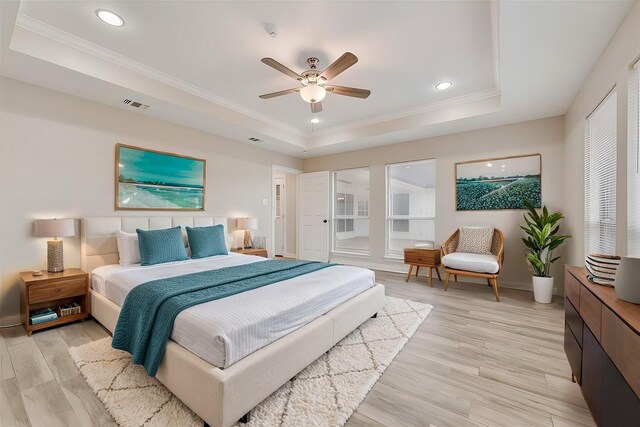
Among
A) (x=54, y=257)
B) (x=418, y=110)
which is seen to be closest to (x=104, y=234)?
(x=54, y=257)

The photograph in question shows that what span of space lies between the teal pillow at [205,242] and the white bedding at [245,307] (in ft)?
2.47

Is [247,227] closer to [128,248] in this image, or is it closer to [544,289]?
[128,248]

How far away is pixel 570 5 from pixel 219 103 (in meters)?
3.81

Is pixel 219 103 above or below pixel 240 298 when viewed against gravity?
above

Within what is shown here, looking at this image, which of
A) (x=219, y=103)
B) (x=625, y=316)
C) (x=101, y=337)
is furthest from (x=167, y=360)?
(x=219, y=103)

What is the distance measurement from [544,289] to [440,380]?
8.40ft

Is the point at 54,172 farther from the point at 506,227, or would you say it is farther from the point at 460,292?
the point at 506,227

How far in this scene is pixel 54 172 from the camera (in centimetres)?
304

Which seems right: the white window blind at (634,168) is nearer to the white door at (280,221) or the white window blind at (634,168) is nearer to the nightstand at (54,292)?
the nightstand at (54,292)

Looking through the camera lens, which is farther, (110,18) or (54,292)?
(54,292)

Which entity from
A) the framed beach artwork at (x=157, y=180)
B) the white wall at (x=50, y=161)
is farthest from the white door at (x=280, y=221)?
the white wall at (x=50, y=161)

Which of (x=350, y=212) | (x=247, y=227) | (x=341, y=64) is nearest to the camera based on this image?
(x=341, y=64)

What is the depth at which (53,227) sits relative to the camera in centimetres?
279

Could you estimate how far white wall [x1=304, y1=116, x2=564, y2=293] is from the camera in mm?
3924
